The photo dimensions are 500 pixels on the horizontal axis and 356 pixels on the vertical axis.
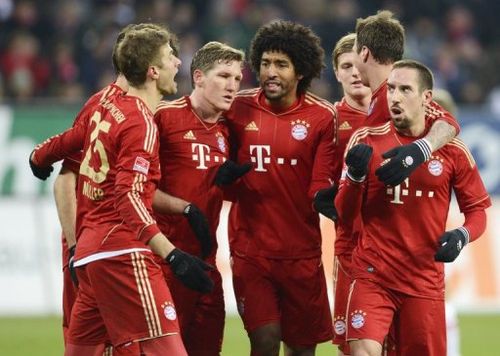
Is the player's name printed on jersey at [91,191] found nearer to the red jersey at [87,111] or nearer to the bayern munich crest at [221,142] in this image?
the red jersey at [87,111]

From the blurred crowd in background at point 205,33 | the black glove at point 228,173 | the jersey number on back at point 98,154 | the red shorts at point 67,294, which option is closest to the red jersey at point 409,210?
the black glove at point 228,173

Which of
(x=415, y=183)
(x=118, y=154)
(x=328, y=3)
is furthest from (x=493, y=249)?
(x=118, y=154)

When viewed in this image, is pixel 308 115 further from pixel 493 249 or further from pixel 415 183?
pixel 493 249

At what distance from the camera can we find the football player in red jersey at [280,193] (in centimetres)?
841

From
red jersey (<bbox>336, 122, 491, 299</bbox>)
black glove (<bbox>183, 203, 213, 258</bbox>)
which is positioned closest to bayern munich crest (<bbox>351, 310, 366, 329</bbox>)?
red jersey (<bbox>336, 122, 491, 299</bbox>)

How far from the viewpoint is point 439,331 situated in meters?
7.71

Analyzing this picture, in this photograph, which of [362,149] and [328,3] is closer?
[362,149]

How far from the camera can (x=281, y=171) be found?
842cm

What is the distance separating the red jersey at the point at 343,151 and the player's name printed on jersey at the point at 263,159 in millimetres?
344

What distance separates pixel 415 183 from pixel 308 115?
1.13 metres

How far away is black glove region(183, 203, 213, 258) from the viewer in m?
7.89

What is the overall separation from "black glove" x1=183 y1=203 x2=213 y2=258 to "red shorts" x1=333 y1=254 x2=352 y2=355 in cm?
115

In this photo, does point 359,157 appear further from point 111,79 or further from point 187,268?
point 111,79

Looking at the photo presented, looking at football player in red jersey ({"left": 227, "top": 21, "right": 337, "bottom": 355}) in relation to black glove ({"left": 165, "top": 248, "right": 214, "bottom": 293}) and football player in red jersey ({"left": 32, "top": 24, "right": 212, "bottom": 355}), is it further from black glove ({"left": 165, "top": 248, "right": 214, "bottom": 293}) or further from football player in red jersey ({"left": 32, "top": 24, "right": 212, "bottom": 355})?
black glove ({"left": 165, "top": 248, "right": 214, "bottom": 293})
